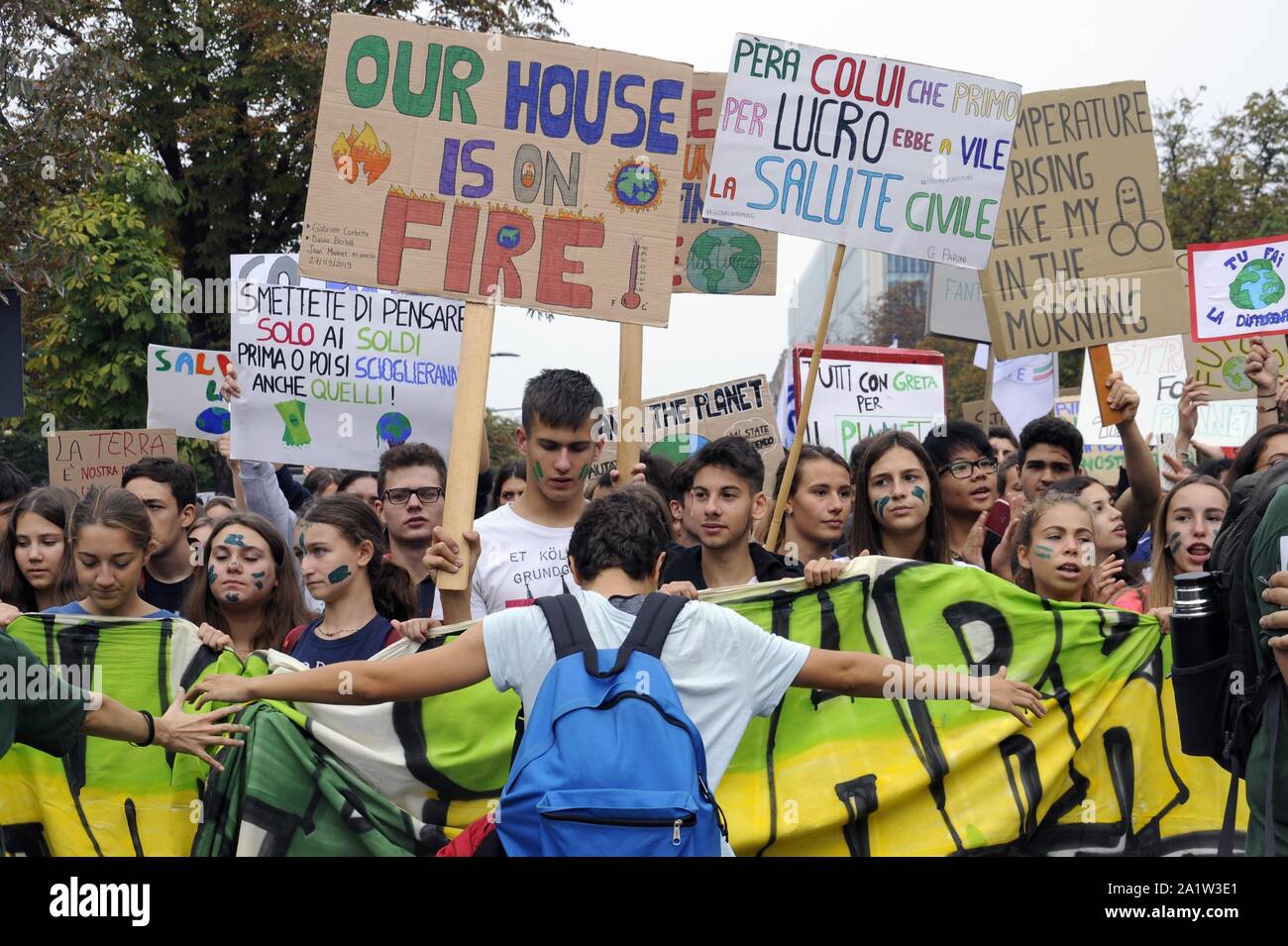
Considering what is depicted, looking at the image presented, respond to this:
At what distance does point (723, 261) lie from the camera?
7367 millimetres

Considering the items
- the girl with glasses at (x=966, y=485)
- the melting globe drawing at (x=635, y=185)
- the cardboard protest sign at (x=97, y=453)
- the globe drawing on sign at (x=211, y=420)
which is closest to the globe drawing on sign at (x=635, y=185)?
the melting globe drawing at (x=635, y=185)

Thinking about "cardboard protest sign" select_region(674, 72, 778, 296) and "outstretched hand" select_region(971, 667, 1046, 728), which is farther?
"cardboard protest sign" select_region(674, 72, 778, 296)

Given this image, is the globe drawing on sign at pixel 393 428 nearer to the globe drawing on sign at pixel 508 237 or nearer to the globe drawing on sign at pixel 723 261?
the globe drawing on sign at pixel 723 261

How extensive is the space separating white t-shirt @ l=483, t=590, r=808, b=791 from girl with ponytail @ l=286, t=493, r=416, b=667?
4.47 ft

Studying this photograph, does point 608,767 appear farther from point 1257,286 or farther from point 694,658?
point 1257,286

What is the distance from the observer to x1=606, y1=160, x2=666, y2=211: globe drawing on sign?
5430 millimetres

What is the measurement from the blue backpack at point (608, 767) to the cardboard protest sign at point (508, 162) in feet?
7.01

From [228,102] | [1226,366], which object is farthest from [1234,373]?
[228,102]

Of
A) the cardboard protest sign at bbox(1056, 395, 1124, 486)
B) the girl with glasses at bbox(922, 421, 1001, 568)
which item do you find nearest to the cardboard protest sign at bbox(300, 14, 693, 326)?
the girl with glasses at bbox(922, 421, 1001, 568)

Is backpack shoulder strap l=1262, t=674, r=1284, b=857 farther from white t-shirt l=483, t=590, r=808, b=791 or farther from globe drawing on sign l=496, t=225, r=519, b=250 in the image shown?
globe drawing on sign l=496, t=225, r=519, b=250

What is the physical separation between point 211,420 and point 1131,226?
533 centimetres

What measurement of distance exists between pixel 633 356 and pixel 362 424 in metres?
2.30

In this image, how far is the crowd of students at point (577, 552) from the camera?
12.1 ft
